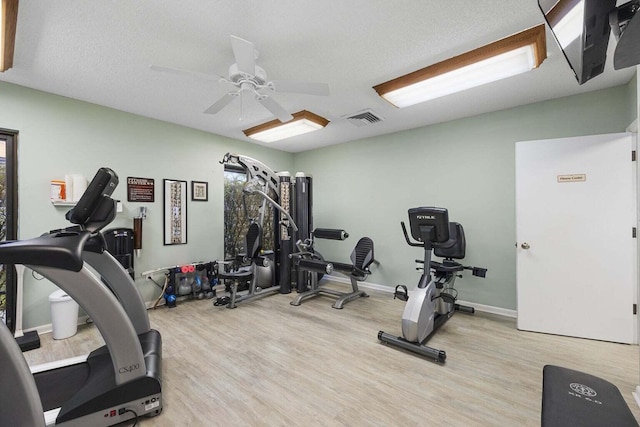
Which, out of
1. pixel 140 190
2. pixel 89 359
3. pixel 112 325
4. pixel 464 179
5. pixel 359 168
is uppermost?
pixel 359 168

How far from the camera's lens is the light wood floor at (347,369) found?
1724 millimetres

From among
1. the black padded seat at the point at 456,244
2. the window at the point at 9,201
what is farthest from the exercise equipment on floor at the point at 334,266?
the window at the point at 9,201

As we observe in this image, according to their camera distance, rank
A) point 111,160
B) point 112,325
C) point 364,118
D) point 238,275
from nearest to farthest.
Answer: point 112,325, point 111,160, point 364,118, point 238,275

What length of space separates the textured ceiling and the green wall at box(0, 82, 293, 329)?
9.3 inches

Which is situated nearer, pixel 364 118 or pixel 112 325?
pixel 112 325

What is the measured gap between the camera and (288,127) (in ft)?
12.9

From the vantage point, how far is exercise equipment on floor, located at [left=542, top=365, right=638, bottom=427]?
95cm

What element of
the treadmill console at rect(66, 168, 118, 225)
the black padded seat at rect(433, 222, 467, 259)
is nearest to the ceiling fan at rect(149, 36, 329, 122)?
the treadmill console at rect(66, 168, 118, 225)

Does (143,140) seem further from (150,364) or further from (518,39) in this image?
(518,39)

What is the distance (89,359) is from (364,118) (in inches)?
146

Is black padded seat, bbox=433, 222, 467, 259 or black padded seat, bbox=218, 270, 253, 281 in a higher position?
black padded seat, bbox=433, 222, 467, 259

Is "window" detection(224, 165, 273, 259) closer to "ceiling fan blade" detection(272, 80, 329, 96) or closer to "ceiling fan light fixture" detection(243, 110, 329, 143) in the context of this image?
"ceiling fan light fixture" detection(243, 110, 329, 143)

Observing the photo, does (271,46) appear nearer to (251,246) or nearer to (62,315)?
(251,246)

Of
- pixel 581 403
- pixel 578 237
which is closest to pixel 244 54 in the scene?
pixel 581 403
